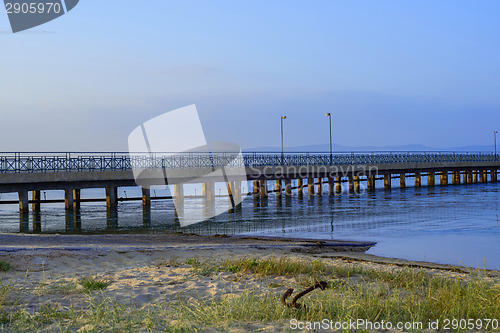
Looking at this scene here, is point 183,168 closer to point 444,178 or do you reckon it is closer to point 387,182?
point 387,182

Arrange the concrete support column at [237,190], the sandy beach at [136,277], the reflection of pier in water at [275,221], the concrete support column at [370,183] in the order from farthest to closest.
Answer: the concrete support column at [370,183] → the concrete support column at [237,190] → the reflection of pier in water at [275,221] → the sandy beach at [136,277]

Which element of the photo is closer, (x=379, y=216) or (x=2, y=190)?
(x=379, y=216)

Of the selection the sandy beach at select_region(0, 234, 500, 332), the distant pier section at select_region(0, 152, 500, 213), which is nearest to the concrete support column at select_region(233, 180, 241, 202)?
the distant pier section at select_region(0, 152, 500, 213)

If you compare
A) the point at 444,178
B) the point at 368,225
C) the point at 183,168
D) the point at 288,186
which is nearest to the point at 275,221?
the point at 368,225

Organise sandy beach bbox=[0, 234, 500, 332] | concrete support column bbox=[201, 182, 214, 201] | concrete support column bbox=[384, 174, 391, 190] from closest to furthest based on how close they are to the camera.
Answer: sandy beach bbox=[0, 234, 500, 332], concrete support column bbox=[201, 182, 214, 201], concrete support column bbox=[384, 174, 391, 190]

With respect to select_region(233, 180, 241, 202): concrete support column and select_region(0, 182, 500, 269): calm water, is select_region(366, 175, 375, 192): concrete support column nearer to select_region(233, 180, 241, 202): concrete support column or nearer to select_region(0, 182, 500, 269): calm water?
select_region(233, 180, 241, 202): concrete support column

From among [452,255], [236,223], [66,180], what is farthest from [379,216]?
[66,180]

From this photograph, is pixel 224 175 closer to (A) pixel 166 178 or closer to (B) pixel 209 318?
(A) pixel 166 178

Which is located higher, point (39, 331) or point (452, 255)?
point (39, 331)

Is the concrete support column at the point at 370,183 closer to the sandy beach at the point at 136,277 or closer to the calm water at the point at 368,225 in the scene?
the calm water at the point at 368,225

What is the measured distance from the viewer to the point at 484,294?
6320 millimetres

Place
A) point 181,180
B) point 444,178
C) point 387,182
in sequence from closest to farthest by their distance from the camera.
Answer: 1. point 181,180
2. point 387,182
3. point 444,178

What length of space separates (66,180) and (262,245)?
71.4 ft

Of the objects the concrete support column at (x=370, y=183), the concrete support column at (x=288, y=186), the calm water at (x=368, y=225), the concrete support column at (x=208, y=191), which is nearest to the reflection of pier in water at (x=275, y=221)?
the calm water at (x=368, y=225)
